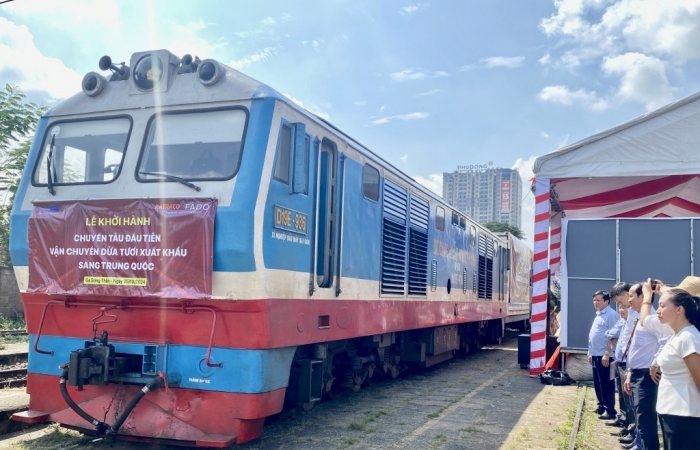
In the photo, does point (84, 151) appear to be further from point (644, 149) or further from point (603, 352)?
point (644, 149)

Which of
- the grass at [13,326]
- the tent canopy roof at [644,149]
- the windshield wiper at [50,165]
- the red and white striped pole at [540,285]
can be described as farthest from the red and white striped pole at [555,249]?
the grass at [13,326]

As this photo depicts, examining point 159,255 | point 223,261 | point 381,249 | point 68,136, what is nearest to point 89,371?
point 159,255

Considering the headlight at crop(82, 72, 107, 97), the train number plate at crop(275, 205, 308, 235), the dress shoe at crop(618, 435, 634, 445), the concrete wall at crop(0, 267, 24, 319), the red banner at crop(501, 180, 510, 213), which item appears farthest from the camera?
the red banner at crop(501, 180, 510, 213)

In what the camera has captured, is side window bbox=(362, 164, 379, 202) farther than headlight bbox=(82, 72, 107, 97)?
Yes

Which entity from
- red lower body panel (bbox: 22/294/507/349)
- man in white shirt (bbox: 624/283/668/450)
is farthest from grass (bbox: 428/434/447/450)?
man in white shirt (bbox: 624/283/668/450)

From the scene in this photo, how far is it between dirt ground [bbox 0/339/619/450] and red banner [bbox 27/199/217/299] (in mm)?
1603

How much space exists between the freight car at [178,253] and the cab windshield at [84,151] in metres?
0.02

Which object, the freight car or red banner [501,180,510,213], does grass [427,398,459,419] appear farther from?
red banner [501,180,510,213]

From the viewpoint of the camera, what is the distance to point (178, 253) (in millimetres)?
5723

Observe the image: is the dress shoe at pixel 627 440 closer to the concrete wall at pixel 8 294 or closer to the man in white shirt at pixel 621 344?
the man in white shirt at pixel 621 344

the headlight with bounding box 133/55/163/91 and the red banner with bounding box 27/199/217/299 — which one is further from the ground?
the headlight with bounding box 133/55/163/91

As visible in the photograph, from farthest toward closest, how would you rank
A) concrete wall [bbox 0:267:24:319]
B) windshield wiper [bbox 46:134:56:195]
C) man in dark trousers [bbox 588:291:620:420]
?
concrete wall [bbox 0:267:24:319]
man in dark trousers [bbox 588:291:620:420]
windshield wiper [bbox 46:134:56:195]

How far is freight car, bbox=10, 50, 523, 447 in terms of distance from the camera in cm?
565

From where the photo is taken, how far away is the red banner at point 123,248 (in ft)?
18.6
